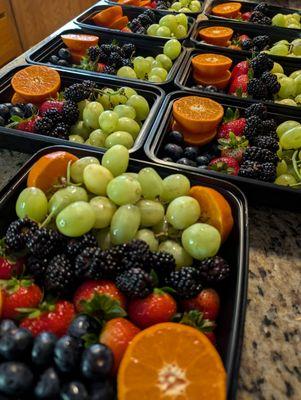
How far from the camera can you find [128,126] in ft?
3.58

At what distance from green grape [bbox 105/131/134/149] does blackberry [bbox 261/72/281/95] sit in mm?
592

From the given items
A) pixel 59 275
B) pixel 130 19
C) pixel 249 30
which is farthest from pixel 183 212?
pixel 130 19

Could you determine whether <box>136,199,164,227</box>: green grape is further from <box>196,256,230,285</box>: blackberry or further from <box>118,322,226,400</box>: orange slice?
<box>118,322,226,400</box>: orange slice

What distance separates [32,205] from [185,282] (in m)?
0.35

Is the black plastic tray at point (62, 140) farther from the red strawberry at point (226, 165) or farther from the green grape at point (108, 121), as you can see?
the red strawberry at point (226, 165)

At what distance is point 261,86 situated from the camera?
1279mm

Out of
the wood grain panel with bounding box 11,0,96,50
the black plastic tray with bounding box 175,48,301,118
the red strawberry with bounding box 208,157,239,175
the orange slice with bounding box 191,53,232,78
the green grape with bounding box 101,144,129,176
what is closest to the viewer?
the green grape with bounding box 101,144,129,176

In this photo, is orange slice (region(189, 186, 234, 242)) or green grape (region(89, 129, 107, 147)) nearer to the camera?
orange slice (region(189, 186, 234, 242))

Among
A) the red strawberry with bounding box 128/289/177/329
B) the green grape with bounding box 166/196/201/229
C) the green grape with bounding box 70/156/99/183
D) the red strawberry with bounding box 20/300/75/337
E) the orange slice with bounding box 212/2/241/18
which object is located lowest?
the red strawberry with bounding box 128/289/177/329

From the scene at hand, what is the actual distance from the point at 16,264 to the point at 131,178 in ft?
0.95

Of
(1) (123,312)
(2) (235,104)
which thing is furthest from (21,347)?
(2) (235,104)

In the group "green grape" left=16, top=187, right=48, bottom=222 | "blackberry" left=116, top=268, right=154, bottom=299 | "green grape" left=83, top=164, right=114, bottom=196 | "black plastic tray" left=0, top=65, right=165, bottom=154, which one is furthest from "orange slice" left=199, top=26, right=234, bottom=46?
"blackberry" left=116, top=268, right=154, bottom=299

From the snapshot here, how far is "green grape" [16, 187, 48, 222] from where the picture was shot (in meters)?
0.76

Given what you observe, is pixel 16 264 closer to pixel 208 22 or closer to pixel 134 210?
pixel 134 210
